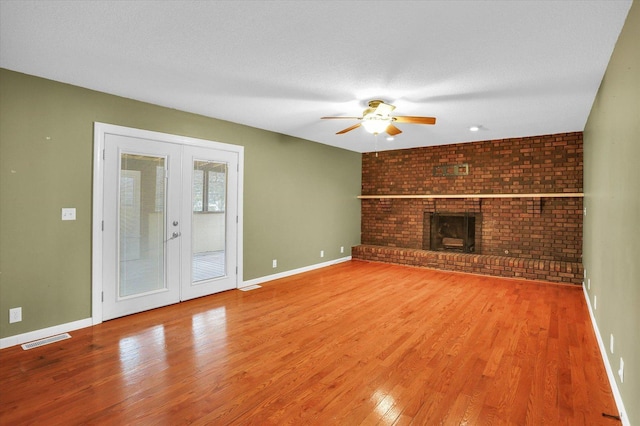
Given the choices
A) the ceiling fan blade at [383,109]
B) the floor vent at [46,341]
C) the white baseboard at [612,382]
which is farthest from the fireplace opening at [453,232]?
the floor vent at [46,341]

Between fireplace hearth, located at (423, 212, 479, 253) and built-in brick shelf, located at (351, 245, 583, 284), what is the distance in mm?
283

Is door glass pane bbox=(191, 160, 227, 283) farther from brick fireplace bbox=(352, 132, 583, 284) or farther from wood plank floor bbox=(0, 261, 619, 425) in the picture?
brick fireplace bbox=(352, 132, 583, 284)

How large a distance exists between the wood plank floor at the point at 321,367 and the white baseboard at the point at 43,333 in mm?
96

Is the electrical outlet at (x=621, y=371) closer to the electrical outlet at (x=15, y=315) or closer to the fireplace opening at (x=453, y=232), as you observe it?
the fireplace opening at (x=453, y=232)

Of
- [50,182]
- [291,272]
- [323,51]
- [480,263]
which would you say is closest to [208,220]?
[50,182]

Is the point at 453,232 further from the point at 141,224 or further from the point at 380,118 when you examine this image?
the point at 141,224

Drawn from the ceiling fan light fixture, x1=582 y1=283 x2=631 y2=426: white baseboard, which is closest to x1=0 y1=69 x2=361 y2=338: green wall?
the ceiling fan light fixture

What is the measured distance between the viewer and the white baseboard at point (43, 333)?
297 centimetres

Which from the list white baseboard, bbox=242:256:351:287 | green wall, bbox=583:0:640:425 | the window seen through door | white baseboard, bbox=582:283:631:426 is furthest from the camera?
white baseboard, bbox=242:256:351:287

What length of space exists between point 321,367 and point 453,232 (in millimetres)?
4919

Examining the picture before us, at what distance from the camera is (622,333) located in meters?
2.08

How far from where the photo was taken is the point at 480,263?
596 cm

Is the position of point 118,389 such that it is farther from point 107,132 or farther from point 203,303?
point 107,132

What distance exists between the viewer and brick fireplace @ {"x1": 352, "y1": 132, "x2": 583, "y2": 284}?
5512mm
